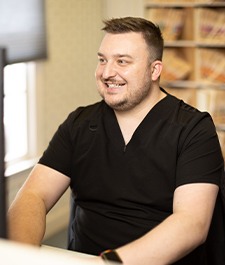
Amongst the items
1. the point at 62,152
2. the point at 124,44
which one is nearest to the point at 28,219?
the point at 62,152

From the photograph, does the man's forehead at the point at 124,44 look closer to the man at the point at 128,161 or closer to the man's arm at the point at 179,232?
the man at the point at 128,161

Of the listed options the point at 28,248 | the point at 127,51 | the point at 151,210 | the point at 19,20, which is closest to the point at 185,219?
the point at 151,210

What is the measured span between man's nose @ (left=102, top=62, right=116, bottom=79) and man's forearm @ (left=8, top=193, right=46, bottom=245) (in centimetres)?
48

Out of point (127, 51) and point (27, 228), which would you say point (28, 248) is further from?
point (127, 51)

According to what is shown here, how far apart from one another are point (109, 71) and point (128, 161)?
1.06 feet

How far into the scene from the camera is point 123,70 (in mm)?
1989

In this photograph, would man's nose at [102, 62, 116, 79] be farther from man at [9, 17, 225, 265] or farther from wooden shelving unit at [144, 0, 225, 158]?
wooden shelving unit at [144, 0, 225, 158]

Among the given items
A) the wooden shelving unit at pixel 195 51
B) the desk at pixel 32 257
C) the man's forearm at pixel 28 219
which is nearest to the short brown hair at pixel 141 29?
the man's forearm at pixel 28 219

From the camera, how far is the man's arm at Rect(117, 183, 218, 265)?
148 centimetres

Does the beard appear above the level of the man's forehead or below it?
below

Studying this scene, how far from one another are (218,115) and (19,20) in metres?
1.58

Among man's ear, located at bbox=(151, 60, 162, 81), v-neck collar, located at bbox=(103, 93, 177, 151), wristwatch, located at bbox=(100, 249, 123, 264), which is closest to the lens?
wristwatch, located at bbox=(100, 249, 123, 264)

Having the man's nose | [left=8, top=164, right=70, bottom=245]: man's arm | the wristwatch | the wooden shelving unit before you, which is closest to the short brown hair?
the man's nose

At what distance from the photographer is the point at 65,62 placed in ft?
13.2
